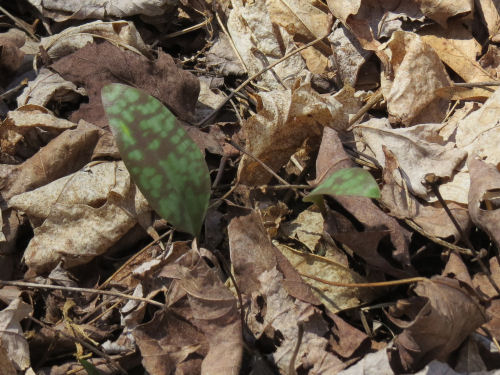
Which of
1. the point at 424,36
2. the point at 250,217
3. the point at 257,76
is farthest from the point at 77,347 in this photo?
the point at 424,36

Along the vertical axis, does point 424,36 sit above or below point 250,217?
above

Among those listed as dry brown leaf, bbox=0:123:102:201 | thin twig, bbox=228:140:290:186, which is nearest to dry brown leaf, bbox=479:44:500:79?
thin twig, bbox=228:140:290:186

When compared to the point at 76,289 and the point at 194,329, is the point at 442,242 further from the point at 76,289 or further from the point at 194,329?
the point at 76,289

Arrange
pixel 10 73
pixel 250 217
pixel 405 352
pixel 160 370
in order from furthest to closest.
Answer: pixel 10 73 → pixel 250 217 → pixel 160 370 → pixel 405 352

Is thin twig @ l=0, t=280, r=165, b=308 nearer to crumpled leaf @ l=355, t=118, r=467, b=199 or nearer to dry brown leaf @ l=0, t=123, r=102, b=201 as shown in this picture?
dry brown leaf @ l=0, t=123, r=102, b=201

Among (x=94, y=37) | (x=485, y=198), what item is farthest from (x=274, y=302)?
(x=94, y=37)

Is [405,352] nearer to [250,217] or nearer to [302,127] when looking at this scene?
[250,217]

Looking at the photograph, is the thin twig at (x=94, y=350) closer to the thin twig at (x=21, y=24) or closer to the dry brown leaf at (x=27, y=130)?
the dry brown leaf at (x=27, y=130)

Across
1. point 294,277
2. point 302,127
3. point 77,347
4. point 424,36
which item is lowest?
point 77,347
